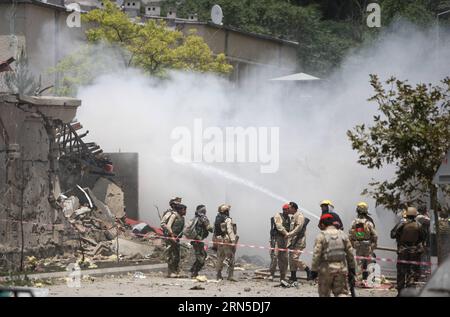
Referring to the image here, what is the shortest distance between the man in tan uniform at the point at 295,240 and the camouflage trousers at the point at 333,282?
7.02 metres

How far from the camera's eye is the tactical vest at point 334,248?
51.8ft

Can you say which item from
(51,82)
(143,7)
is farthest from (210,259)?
(143,7)

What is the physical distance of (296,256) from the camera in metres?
23.0

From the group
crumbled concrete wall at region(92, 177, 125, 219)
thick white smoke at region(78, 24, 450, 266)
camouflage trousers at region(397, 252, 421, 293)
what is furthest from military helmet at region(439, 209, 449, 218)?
crumbled concrete wall at region(92, 177, 125, 219)

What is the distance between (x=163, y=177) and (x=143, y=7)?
122 ft

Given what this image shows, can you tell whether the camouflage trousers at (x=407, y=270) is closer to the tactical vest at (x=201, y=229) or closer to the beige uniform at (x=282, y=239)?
the beige uniform at (x=282, y=239)

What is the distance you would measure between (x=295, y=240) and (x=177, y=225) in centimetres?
249

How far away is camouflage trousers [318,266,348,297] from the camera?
51.8 ft

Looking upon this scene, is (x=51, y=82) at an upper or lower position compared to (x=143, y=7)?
lower

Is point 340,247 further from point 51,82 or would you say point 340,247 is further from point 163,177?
point 51,82

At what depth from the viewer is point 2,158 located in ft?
79.5

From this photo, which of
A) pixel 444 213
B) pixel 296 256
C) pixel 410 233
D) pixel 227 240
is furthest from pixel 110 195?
pixel 444 213

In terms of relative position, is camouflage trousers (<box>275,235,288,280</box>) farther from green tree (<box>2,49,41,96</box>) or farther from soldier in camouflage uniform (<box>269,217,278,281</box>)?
green tree (<box>2,49,41,96</box>)

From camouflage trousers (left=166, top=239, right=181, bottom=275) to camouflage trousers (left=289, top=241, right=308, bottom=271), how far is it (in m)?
2.35
